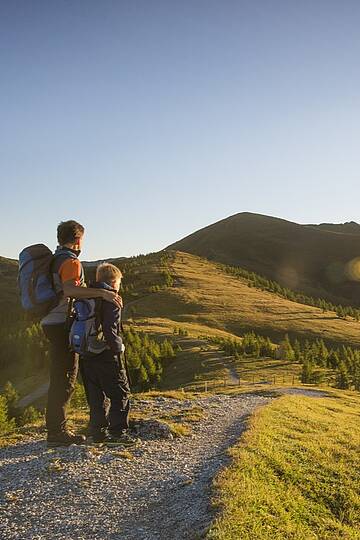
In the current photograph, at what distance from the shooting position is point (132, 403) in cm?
1903

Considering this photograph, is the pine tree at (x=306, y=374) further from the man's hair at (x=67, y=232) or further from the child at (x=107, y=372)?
the man's hair at (x=67, y=232)

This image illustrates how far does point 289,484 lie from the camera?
35.5 ft

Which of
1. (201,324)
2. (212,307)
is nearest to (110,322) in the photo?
(201,324)

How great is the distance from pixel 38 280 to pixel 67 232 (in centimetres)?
115

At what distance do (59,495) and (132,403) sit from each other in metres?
10.0

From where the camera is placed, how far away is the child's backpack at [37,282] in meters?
10.4

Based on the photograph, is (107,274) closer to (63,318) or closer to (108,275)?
(108,275)

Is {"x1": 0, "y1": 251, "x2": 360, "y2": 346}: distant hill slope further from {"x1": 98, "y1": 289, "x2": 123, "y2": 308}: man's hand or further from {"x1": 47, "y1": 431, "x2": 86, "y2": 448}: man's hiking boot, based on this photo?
{"x1": 98, "y1": 289, "x2": 123, "y2": 308}: man's hand

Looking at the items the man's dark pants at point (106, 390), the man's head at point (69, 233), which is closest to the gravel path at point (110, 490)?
the man's dark pants at point (106, 390)

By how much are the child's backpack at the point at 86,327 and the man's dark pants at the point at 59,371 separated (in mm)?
228

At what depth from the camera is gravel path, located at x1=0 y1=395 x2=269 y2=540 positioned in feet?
25.7

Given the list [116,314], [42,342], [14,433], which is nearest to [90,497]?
[116,314]

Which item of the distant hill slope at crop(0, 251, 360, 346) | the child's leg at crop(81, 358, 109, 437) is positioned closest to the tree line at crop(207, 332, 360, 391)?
the distant hill slope at crop(0, 251, 360, 346)

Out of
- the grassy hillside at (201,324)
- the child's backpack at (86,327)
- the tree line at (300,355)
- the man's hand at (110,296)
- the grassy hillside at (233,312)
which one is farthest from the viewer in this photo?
the grassy hillside at (233,312)
